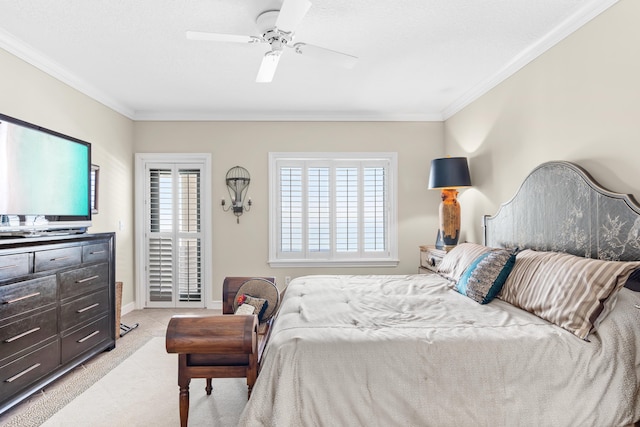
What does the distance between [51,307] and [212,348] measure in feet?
5.09

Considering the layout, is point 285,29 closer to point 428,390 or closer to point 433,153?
point 428,390

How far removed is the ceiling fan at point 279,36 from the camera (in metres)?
1.92

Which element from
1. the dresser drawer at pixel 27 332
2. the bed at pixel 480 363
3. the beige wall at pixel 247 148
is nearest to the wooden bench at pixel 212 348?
the bed at pixel 480 363

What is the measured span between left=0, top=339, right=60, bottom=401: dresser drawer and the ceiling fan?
2.31 m

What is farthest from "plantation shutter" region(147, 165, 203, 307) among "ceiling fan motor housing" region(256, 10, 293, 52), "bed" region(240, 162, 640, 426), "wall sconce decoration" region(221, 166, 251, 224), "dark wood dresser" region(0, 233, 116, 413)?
"bed" region(240, 162, 640, 426)

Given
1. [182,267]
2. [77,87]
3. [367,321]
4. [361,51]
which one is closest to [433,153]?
[361,51]

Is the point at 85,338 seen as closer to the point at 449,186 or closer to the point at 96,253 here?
the point at 96,253

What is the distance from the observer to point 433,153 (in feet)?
15.5

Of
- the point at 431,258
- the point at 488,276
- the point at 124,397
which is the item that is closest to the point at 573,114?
the point at 488,276

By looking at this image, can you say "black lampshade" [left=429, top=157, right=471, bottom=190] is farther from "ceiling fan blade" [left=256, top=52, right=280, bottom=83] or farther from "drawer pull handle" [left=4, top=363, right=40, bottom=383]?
"drawer pull handle" [left=4, top=363, right=40, bottom=383]

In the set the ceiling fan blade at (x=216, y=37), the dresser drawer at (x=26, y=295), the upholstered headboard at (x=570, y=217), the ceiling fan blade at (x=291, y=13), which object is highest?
the ceiling fan blade at (x=291, y=13)

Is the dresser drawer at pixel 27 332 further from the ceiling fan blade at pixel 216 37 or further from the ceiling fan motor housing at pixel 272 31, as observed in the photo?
the ceiling fan motor housing at pixel 272 31

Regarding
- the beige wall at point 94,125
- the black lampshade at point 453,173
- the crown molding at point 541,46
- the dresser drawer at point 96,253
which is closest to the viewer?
the crown molding at point 541,46

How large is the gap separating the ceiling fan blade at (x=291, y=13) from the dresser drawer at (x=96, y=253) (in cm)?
237
